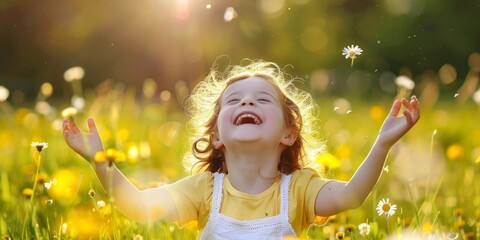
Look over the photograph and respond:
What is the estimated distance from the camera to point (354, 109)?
8227 mm

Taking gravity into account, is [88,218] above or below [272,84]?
below

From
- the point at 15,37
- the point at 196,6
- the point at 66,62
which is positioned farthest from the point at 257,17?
the point at 15,37

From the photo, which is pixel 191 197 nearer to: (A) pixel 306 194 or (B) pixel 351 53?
(A) pixel 306 194

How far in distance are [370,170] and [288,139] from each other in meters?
0.37

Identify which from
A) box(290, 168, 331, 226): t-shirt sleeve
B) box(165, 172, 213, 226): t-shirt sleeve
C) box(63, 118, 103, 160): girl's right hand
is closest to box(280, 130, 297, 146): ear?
box(290, 168, 331, 226): t-shirt sleeve

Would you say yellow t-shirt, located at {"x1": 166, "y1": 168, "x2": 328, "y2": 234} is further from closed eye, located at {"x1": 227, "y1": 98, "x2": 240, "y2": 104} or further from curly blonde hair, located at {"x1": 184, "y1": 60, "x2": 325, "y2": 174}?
closed eye, located at {"x1": 227, "y1": 98, "x2": 240, "y2": 104}

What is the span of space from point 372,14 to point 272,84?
11.1 metres

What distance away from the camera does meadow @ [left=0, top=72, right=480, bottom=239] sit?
248 centimetres

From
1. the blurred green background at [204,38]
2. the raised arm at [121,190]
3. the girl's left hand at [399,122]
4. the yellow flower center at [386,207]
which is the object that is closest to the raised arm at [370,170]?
the girl's left hand at [399,122]

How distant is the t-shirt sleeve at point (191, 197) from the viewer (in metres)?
2.43

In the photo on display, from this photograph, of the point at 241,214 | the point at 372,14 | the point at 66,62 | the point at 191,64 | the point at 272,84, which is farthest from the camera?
the point at 372,14

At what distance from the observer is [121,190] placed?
2.34m

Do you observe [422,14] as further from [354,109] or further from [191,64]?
[354,109]

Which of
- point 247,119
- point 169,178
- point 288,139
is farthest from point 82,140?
point 169,178
